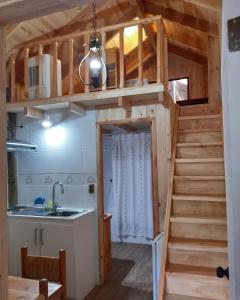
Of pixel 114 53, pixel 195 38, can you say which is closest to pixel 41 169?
pixel 114 53

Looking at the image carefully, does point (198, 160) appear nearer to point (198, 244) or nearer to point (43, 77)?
point (198, 244)

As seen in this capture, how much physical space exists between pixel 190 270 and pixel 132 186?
2.80 meters

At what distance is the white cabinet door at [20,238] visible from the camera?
3.45 m

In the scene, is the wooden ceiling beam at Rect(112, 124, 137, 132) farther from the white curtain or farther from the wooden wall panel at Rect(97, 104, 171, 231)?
the wooden wall panel at Rect(97, 104, 171, 231)

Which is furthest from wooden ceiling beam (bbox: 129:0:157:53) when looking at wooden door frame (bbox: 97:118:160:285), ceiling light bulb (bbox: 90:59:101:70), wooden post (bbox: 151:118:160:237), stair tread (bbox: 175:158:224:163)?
stair tread (bbox: 175:158:224:163)

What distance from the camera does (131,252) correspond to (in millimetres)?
4801

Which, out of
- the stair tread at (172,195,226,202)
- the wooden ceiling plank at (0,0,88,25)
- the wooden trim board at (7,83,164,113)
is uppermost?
the wooden trim board at (7,83,164,113)

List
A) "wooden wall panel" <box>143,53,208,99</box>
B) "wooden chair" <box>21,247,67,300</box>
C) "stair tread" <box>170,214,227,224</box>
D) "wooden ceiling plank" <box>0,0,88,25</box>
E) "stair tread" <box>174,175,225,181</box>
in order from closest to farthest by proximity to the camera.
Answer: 1. "wooden ceiling plank" <box>0,0,88,25</box>
2. "wooden chair" <box>21,247,67,300</box>
3. "stair tread" <box>170,214,227,224</box>
4. "stair tread" <box>174,175,225,181</box>
5. "wooden wall panel" <box>143,53,208,99</box>

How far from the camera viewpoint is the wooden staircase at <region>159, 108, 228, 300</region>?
2.43m

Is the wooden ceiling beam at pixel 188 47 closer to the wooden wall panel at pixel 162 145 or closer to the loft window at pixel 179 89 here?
the loft window at pixel 179 89

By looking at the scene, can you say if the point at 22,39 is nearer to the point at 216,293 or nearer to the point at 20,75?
the point at 20,75

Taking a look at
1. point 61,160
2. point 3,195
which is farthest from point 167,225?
point 3,195

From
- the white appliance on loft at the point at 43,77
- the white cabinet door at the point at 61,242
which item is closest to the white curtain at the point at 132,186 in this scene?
the white appliance on loft at the point at 43,77

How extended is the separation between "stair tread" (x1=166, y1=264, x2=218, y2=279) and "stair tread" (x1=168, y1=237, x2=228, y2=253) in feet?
0.58
